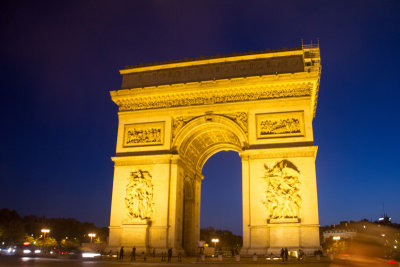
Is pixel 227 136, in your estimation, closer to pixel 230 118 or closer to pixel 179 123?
pixel 230 118

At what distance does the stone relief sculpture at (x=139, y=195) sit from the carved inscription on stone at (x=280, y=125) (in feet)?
27.1

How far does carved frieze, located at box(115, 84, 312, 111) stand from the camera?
25234 mm

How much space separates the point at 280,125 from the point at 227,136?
5728mm

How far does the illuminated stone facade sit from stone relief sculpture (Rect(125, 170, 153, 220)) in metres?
0.07

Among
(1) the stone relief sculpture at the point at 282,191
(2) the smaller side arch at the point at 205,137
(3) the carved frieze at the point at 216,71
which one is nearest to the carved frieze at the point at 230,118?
(2) the smaller side arch at the point at 205,137

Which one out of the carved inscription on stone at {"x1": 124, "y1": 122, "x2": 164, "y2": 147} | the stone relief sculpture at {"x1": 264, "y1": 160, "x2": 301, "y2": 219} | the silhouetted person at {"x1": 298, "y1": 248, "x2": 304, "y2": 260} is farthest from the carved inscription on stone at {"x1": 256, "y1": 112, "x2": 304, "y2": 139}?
the silhouetted person at {"x1": 298, "y1": 248, "x2": 304, "y2": 260}

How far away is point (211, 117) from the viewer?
Result: 26.1 metres

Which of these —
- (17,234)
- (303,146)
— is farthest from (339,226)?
(303,146)

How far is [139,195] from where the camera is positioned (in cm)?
2542

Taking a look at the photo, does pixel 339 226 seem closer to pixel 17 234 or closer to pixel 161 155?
pixel 17 234

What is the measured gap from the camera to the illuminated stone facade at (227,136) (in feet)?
74.8

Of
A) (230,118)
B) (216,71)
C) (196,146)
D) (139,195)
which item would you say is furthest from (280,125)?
(139,195)

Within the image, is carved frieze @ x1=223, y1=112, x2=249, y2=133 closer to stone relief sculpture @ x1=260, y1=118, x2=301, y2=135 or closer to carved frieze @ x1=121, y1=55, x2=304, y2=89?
stone relief sculpture @ x1=260, y1=118, x2=301, y2=135

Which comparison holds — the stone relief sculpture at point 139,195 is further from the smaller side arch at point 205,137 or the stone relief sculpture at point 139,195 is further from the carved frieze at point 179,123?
the carved frieze at point 179,123
